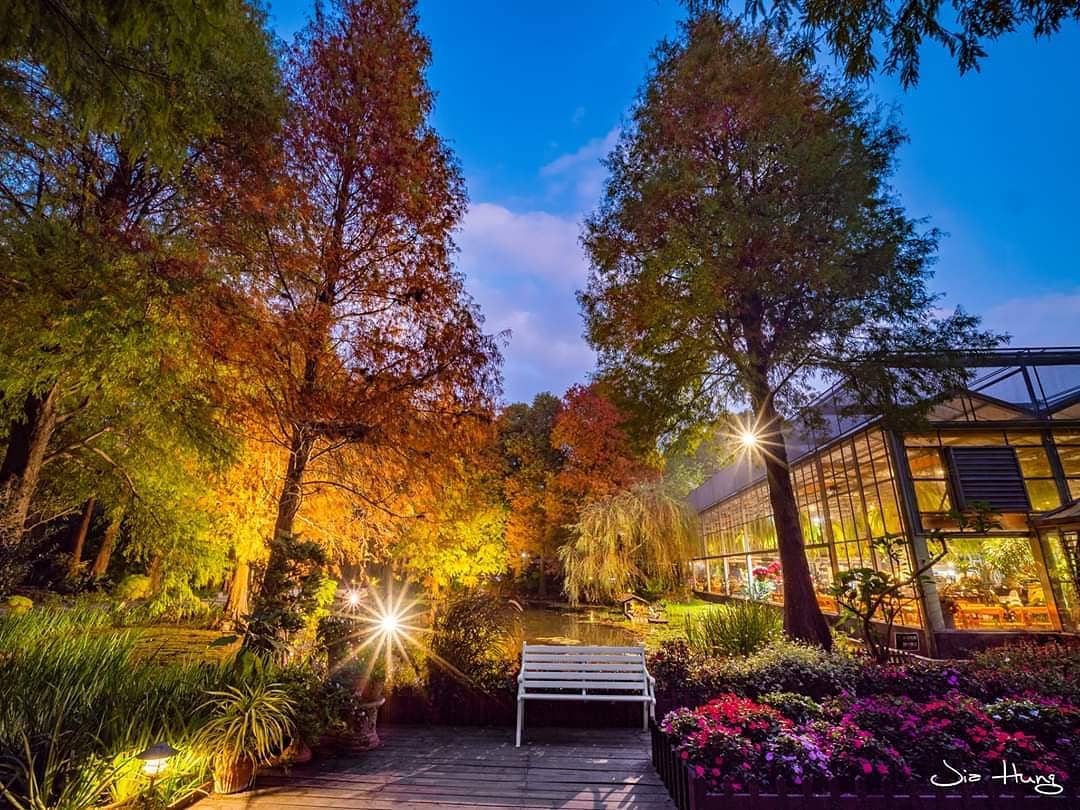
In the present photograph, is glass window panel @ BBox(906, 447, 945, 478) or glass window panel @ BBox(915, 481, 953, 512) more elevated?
glass window panel @ BBox(906, 447, 945, 478)

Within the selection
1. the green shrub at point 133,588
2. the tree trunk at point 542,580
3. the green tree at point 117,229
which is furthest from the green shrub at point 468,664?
the tree trunk at point 542,580

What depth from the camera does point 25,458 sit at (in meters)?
7.29

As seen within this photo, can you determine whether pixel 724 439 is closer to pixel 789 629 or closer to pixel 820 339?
pixel 820 339

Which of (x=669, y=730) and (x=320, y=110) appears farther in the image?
(x=320, y=110)

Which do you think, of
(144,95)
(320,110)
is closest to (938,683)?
(144,95)

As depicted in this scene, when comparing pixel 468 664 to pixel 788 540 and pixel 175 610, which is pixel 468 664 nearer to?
pixel 788 540

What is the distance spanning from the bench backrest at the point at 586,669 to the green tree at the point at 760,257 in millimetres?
4307

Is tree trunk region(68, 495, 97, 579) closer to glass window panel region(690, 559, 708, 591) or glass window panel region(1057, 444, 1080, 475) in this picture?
glass window panel region(690, 559, 708, 591)

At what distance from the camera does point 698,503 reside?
26219mm

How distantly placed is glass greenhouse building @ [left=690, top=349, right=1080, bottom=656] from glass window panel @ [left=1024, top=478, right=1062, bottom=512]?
0.02 meters

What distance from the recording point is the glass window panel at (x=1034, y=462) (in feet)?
36.4

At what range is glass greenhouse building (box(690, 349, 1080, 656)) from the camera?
398 inches

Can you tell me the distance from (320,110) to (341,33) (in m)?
1.46

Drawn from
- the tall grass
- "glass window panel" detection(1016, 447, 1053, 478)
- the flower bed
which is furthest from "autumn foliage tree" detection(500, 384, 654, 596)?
the tall grass
